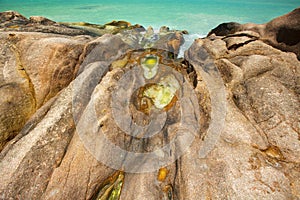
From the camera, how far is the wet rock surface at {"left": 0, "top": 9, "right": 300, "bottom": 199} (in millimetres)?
3756

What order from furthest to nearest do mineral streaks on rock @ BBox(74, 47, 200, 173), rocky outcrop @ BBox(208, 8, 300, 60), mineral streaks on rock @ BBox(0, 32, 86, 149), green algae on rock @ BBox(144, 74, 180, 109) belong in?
rocky outcrop @ BBox(208, 8, 300, 60) < green algae on rock @ BBox(144, 74, 180, 109) < mineral streaks on rock @ BBox(0, 32, 86, 149) < mineral streaks on rock @ BBox(74, 47, 200, 173)

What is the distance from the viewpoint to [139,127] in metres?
5.27

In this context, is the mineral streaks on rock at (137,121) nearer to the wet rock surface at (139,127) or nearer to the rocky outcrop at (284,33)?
the wet rock surface at (139,127)

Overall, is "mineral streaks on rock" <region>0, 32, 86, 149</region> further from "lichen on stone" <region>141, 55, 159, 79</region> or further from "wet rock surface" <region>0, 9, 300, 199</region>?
"lichen on stone" <region>141, 55, 159, 79</region>

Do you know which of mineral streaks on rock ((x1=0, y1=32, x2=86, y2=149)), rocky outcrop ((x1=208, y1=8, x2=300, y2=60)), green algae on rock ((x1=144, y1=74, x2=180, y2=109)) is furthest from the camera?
rocky outcrop ((x1=208, y1=8, x2=300, y2=60))

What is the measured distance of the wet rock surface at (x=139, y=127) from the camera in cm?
376

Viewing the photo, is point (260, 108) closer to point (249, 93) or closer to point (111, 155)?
point (249, 93)

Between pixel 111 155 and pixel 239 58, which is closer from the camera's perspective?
pixel 111 155

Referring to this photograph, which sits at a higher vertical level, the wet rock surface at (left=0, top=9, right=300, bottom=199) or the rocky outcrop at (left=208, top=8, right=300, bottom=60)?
the rocky outcrop at (left=208, top=8, right=300, bottom=60)

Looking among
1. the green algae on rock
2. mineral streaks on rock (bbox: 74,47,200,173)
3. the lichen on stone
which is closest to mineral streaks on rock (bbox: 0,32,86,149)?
mineral streaks on rock (bbox: 74,47,200,173)

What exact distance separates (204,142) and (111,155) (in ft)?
7.84

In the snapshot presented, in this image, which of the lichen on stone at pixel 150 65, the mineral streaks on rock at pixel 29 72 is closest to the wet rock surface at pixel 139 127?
the mineral streaks on rock at pixel 29 72

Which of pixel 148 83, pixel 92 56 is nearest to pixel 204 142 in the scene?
pixel 148 83

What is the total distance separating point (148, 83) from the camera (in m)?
6.40
